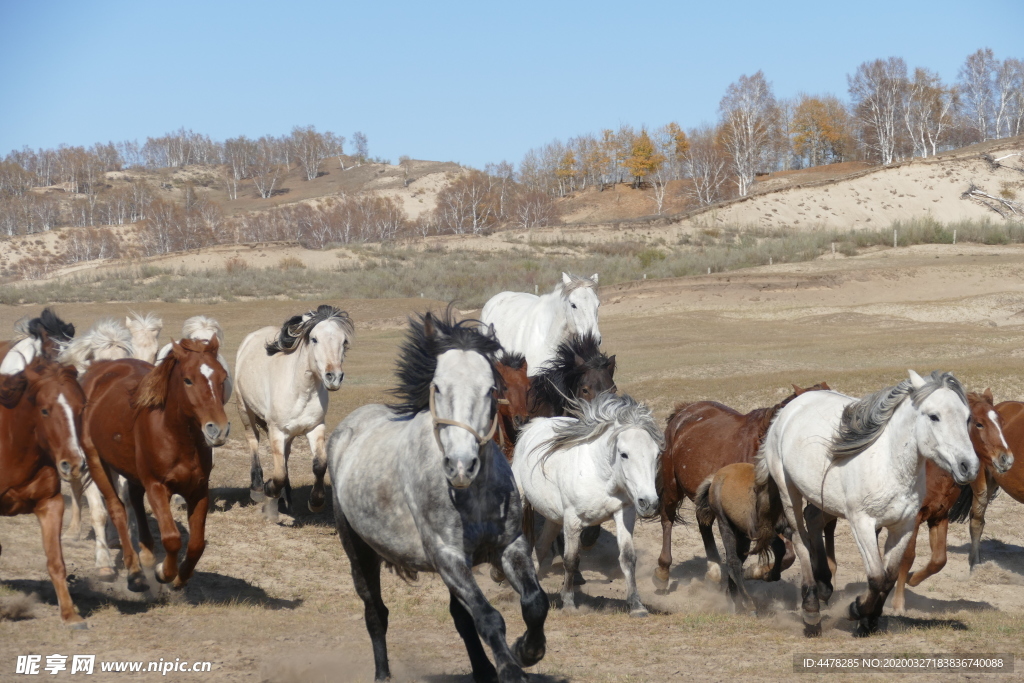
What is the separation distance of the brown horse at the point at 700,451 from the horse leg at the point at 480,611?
16.0ft

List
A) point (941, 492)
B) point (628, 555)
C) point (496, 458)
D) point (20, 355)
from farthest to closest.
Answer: point (20, 355)
point (941, 492)
point (628, 555)
point (496, 458)

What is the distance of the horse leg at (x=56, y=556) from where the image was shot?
24.0 ft

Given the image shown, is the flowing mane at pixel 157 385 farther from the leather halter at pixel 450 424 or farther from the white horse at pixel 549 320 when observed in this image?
the white horse at pixel 549 320

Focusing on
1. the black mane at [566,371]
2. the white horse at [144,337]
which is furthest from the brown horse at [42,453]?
the black mane at [566,371]

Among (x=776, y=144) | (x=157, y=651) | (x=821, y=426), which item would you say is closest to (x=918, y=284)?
(x=821, y=426)

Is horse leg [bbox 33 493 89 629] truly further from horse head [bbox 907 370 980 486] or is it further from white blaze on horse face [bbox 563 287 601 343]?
horse head [bbox 907 370 980 486]

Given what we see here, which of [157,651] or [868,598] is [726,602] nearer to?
[868,598]

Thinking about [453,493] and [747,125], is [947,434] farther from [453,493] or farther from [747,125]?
[747,125]

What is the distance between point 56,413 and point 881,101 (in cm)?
10201

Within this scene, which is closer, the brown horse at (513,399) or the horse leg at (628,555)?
the horse leg at (628,555)

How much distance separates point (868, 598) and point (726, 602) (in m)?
2.16

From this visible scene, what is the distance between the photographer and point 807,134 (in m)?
105

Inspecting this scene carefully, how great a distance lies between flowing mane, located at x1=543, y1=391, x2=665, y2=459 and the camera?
8227 millimetres

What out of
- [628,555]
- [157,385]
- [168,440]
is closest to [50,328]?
[157,385]
